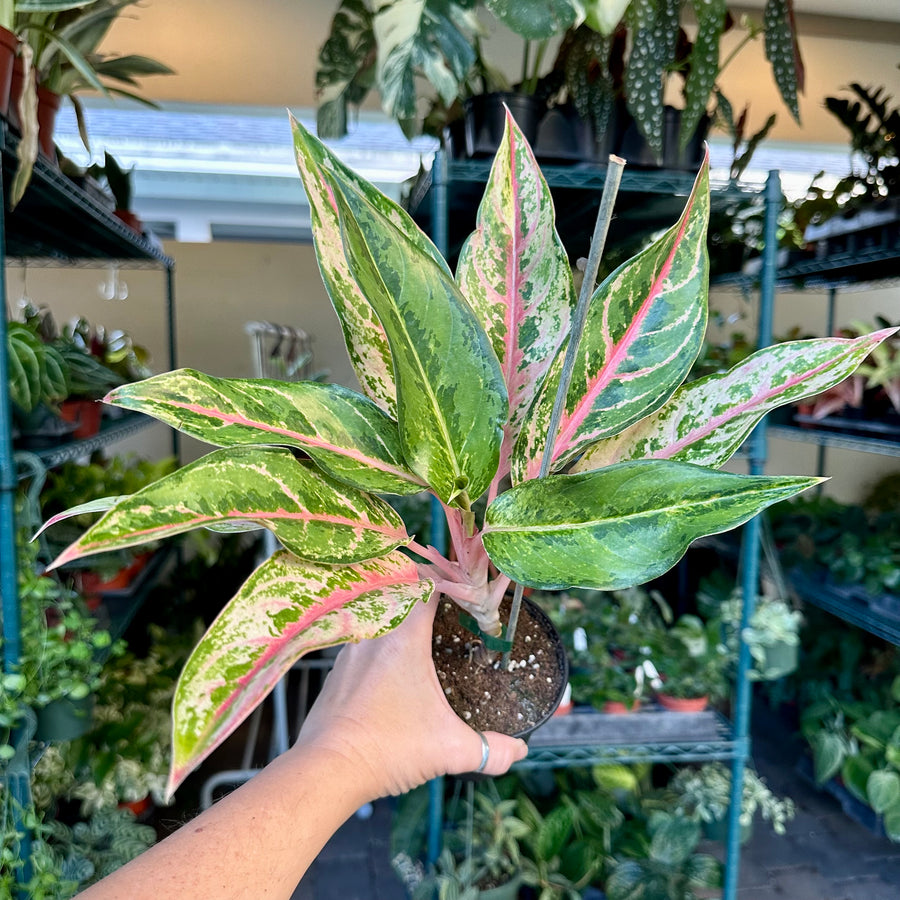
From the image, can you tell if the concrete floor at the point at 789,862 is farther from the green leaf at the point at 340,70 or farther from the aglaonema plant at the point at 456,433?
the green leaf at the point at 340,70

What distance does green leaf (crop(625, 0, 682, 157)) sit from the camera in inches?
41.9

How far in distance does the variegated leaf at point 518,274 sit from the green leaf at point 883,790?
68.4 inches

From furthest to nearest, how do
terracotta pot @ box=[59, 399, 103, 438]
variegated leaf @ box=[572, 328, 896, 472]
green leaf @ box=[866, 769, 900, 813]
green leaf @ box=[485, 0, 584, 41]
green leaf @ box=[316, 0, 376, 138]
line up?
green leaf @ box=[866, 769, 900, 813] → green leaf @ box=[316, 0, 376, 138] → terracotta pot @ box=[59, 399, 103, 438] → green leaf @ box=[485, 0, 584, 41] → variegated leaf @ box=[572, 328, 896, 472]

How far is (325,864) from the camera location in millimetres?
1679

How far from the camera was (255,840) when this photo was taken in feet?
1.47

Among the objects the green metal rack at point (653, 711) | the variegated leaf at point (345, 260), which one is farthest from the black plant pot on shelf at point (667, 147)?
the variegated leaf at point (345, 260)

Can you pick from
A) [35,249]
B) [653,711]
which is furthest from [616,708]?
[35,249]

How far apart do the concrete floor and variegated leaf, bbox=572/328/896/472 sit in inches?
62.4

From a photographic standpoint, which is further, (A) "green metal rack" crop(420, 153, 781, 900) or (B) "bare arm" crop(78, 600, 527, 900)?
(A) "green metal rack" crop(420, 153, 781, 900)

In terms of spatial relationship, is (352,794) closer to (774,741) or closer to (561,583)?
(561,583)

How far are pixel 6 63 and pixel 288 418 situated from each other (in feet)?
3.41

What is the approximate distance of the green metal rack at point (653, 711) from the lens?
1.18 metres

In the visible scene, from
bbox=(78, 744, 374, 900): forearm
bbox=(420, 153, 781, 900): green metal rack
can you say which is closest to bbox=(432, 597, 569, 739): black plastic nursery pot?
bbox=(78, 744, 374, 900): forearm

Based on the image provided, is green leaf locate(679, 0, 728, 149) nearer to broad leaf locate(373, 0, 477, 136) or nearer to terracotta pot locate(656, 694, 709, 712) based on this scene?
broad leaf locate(373, 0, 477, 136)
